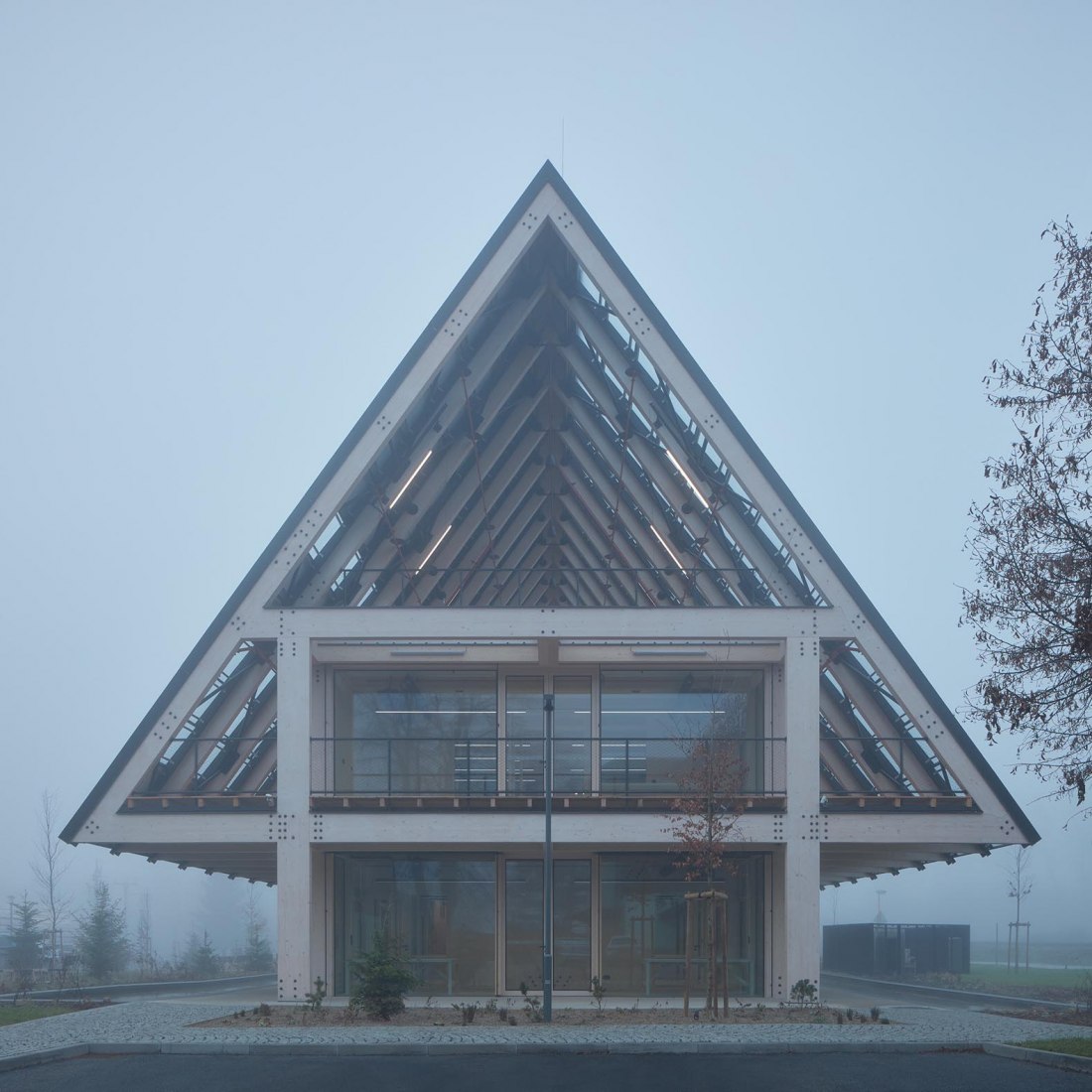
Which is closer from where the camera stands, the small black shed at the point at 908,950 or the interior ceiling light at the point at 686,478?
the interior ceiling light at the point at 686,478

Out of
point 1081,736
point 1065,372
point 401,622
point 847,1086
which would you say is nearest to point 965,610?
point 1081,736

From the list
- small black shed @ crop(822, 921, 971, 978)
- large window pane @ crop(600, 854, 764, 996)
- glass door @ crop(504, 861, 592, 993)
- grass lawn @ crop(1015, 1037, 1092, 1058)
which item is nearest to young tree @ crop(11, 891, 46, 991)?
glass door @ crop(504, 861, 592, 993)

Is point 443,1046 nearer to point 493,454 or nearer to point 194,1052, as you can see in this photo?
point 194,1052

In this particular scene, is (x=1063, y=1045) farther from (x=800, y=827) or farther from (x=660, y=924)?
(x=660, y=924)

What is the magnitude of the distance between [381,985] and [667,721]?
993 cm

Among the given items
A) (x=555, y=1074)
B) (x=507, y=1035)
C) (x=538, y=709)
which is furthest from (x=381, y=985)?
(x=538, y=709)

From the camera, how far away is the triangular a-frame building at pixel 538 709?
2478cm

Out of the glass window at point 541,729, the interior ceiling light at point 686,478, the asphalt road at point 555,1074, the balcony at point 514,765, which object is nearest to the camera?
the asphalt road at point 555,1074

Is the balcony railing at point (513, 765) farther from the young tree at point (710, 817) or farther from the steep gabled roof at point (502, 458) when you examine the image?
the young tree at point (710, 817)

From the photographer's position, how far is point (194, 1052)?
17.0m

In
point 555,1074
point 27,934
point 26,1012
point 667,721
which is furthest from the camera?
point 27,934

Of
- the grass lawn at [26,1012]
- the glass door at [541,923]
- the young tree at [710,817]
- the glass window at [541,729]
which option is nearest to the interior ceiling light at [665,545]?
the glass window at [541,729]

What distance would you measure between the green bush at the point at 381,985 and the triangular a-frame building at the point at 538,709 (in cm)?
407

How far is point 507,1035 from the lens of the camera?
17766 millimetres
